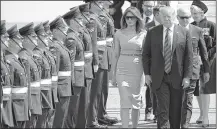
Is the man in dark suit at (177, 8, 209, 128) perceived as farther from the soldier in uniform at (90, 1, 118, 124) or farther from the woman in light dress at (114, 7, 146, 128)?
the soldier in uniform at (90, 1, 118, 124)

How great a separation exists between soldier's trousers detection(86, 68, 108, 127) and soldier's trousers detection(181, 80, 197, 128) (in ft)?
5.41

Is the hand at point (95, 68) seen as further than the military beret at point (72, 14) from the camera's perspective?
Yes

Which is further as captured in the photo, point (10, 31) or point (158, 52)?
point (158, 52)

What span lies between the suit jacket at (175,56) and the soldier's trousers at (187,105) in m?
0.43

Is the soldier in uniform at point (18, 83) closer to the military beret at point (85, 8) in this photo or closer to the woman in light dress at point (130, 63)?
the woman in light dress at point (130, 63)

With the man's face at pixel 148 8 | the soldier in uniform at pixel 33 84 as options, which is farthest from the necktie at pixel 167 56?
the man's face at pixel 148 8

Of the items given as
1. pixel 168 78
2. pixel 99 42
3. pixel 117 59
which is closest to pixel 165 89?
pixel 168 78

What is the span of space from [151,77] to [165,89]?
11.3 inches

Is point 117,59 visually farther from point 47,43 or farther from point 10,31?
point 10,31

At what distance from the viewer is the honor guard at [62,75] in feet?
45.0

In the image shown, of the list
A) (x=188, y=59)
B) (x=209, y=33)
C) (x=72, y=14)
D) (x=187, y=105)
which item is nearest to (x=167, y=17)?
(x=188, y=59)

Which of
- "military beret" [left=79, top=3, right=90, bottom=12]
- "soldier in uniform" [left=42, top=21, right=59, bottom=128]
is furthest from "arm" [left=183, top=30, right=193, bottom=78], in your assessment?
"military beret" [left=79, top=3, right=90, bottom=12]

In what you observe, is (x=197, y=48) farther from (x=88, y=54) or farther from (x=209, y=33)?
(x=88, y=54)

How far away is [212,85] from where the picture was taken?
16344 millimetres
